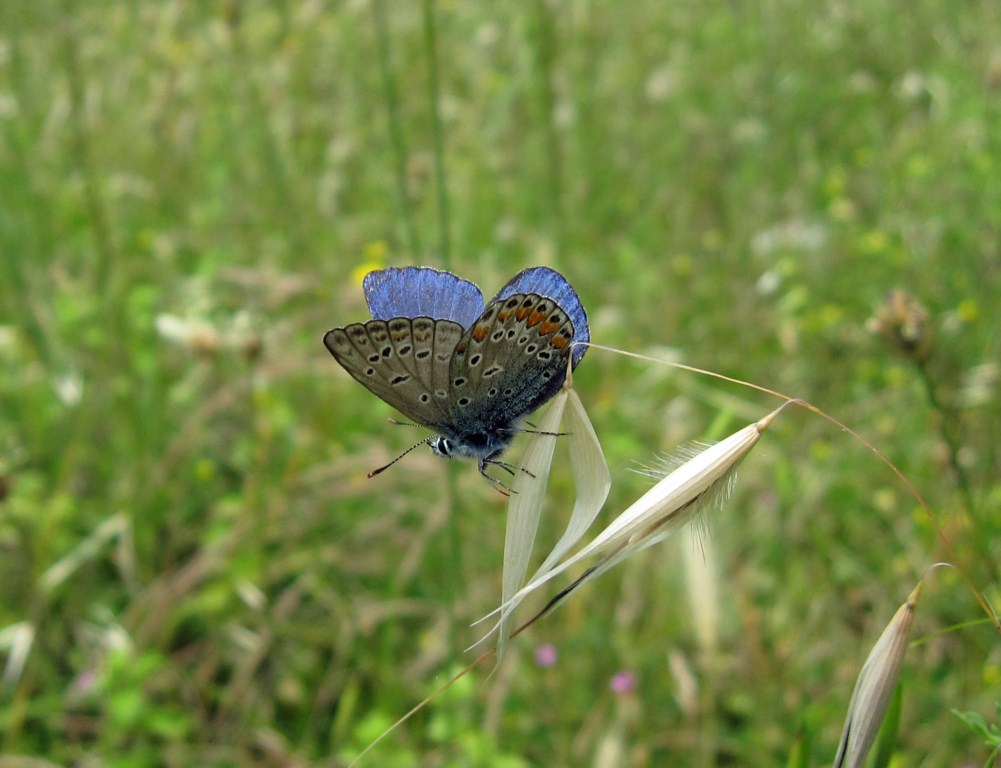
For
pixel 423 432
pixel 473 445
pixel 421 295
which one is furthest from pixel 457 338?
pixel 423 432

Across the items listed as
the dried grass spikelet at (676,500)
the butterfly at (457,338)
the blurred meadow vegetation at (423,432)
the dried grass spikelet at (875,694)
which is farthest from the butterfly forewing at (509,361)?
the dried grass spikelet at (875,694)

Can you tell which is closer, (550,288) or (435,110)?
(550,288)

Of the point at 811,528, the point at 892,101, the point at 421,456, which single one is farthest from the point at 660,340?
the point at 892,101

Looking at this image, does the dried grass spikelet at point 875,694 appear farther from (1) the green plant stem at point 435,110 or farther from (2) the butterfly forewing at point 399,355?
(1) the green plant stem at point 435,110

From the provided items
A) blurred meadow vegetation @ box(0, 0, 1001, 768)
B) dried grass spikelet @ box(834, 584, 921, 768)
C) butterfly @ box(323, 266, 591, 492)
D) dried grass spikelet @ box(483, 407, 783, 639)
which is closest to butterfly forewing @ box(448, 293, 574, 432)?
butterfly @ box(323, 266, 591, 492)

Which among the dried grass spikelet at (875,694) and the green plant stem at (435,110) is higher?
the green plant stem at (435,110)

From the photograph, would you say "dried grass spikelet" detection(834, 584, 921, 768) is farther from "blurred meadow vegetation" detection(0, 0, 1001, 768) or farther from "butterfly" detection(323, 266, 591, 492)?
"butterfly" detection(323, 266, 591, 492)

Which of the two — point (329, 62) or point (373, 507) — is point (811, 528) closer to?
point (373, 507)

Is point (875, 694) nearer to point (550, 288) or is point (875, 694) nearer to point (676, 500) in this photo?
point (676, 500)
